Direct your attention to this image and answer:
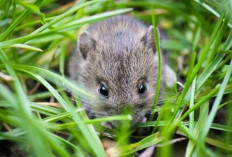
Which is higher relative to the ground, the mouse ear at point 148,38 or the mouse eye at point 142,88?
the mouse ear at point 148,38

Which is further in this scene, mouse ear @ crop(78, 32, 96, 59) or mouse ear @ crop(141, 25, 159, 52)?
mouse ear @ crop(78, 32, 96, 59)

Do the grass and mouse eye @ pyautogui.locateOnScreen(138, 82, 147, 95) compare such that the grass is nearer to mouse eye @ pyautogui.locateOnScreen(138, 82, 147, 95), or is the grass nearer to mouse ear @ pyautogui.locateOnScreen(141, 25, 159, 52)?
mouse eye @ pyautogui.locateOnScreen(138, 82, 147, 95)

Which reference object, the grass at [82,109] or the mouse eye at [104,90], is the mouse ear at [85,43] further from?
the mouse eye at [104,90]

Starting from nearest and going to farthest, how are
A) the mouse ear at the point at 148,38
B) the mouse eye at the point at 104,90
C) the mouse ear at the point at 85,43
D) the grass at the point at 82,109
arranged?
the grass at the point at 82,109 → the mouse eye at the point at 104,90 → the mouse ear at the point at 148,38 → the mouse ear at the point at 85,43

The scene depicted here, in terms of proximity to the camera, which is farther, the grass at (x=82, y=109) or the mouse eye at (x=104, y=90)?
the mouse eye at (x=104, y=90)

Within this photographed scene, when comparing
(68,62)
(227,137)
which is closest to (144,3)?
(68,62)

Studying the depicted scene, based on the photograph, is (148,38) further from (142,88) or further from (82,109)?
(82,109)

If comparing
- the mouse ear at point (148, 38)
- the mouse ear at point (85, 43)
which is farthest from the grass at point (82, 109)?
the mouse ear at point (148, 38)

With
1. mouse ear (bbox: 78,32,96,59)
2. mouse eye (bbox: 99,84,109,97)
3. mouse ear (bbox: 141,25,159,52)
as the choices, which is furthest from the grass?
mouse ear (bbox: 141,25,159,52)
